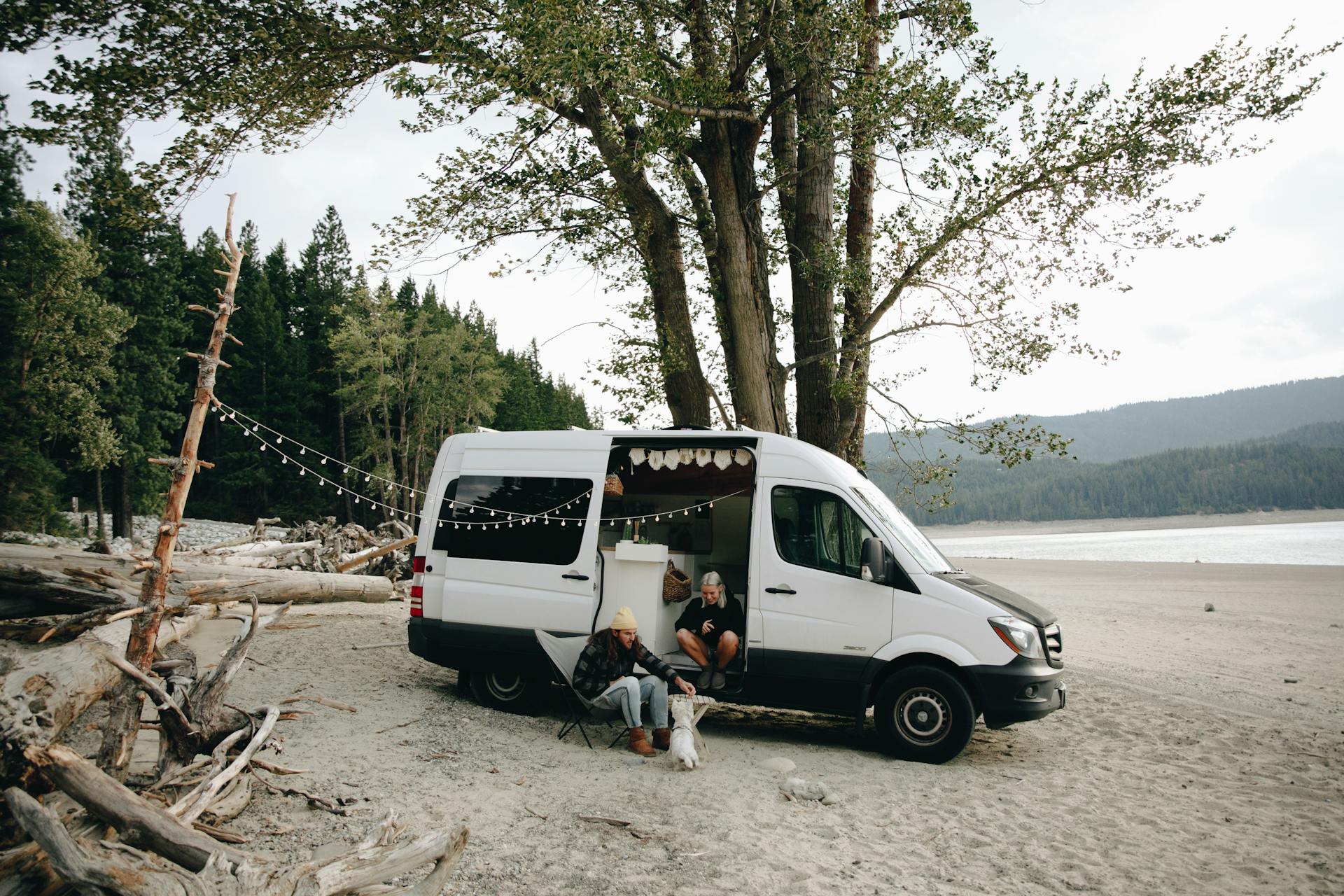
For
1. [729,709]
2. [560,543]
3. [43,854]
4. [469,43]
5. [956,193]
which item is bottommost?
[729,709]

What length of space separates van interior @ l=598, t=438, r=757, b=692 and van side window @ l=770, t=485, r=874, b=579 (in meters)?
0.30

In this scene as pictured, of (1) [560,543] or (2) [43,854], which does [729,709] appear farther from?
(2) [43,854]

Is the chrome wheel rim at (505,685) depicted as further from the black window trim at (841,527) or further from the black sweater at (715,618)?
the black window trim at (841,527)

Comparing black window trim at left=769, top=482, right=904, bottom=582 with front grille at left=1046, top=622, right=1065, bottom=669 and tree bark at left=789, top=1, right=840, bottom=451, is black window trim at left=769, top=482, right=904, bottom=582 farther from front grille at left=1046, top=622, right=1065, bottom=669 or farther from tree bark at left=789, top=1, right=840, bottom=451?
tree bark at left=789, top=1, right=840, bottom=451

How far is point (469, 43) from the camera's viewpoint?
9406mm

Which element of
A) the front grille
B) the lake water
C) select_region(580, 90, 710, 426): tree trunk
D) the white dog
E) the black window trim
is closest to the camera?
the white dog

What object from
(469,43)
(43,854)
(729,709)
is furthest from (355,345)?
(43,854)

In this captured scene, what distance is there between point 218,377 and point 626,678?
166 ft

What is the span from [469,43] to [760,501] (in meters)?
6.38

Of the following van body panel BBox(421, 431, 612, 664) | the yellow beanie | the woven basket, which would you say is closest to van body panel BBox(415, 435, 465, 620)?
van body panel BBox(421, 431, 612, 664)

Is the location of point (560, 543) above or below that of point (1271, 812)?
above

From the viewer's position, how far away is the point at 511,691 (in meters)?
7.64

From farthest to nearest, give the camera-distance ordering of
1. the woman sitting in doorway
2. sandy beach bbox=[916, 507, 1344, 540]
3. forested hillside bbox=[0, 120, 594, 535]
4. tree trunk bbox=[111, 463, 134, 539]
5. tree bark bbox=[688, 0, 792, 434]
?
sandy beach bbox=[916, 507, 1344, 540]
tree trunk bbox=[111, 463, 134, 539]
forested hillside bbox=[0, 120, 594, 535]
tree bark bbox=[688, 0, 792, 434]
the woman sitting in doorway

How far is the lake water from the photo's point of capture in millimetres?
40375
